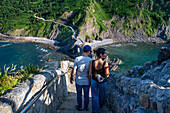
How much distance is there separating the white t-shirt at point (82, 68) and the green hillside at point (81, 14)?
266 ft

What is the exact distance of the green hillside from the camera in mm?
96875

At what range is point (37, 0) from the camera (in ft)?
519

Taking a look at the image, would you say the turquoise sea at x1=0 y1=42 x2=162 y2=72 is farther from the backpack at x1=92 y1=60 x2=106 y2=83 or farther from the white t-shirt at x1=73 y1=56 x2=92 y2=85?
the backpack at x1=92 y1=60 x2=106 y2=83

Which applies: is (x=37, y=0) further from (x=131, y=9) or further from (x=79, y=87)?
(x=79, y=87)

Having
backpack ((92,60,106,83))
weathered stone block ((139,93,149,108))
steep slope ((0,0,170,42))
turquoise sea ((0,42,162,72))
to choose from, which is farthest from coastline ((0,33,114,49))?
weathered stone block ((139,93,149,108))

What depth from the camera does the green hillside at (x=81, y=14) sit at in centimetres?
9688

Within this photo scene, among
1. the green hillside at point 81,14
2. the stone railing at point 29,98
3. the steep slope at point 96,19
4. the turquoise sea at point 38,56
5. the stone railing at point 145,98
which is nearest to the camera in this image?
the stone railing at point 145,98

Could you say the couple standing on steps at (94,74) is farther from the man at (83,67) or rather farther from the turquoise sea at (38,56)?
the turquoise sea at (38,56)

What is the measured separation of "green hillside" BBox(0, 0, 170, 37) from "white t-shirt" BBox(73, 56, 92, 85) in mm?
81177

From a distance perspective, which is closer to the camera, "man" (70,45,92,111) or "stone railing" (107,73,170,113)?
"stone railing" (107,73,170,113)

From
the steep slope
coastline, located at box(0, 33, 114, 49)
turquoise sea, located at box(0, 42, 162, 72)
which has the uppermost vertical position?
the steep slope

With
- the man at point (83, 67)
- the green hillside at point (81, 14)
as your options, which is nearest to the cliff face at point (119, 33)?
the green hillside at point (81, 14)

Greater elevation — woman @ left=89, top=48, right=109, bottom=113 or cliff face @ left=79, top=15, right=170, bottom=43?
cliff face @ left=79, top=15, right=170, bottom=43

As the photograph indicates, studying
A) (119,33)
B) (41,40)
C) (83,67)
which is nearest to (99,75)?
(83,67)
